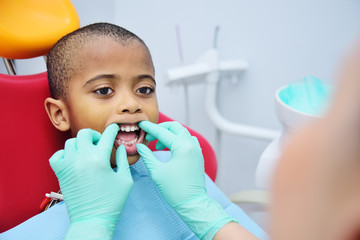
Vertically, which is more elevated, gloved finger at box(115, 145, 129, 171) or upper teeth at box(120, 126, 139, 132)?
upper teeth at box(120, 126, 139, 132)

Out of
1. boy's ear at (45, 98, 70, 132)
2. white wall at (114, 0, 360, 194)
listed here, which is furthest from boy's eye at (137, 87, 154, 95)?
white wall at (114, 0, 360, 194)

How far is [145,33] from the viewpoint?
73.6 inches

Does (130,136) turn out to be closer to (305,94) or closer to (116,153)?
(116,153)

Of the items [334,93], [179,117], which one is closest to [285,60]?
[179,117]

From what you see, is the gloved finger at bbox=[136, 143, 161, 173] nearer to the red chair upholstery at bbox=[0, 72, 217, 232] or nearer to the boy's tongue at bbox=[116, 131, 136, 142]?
the boy's tongue at bbox=[116, 131, 136, 142]

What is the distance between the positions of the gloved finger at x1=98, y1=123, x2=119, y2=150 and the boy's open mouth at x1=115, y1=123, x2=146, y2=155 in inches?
2.6

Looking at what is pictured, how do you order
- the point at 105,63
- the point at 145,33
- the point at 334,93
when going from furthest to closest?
1. the point at 145,33
2. the point at 105,63
3. the point at 334,93

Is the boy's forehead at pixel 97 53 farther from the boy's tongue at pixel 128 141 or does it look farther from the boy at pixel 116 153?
the boy's tongue at pixel 128 141

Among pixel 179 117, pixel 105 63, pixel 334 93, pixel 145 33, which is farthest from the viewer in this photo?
pixel 179 117

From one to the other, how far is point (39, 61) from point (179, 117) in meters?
0.89

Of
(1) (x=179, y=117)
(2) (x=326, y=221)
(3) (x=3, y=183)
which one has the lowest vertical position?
(1) (x=179, y=117)

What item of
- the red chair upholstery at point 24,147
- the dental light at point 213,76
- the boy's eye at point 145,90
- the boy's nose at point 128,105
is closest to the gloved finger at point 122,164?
the boy's nose at point 128,105

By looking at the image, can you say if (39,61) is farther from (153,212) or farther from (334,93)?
(334,93)

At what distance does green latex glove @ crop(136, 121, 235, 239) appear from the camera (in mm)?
795
